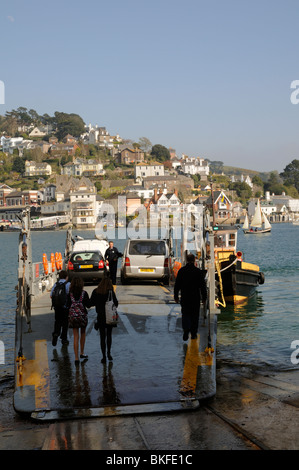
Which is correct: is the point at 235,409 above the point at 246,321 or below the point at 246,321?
above

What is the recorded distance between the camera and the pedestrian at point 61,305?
41.0ft

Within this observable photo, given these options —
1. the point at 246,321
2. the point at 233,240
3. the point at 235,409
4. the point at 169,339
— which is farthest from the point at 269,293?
the point at 235,409

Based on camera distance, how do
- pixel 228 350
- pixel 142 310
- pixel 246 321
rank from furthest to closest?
pixel 246 321 < pixel 228 350 < pixel 142 310

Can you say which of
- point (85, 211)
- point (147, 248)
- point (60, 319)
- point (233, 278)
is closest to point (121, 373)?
point (60, 319)

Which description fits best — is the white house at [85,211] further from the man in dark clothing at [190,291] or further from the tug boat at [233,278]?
the man in dark clothing at [190,291]

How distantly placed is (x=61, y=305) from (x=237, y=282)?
18.5 metres

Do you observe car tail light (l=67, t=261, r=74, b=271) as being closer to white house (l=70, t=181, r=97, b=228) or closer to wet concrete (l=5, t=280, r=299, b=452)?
wet concrete (l=5, t=280, r=299, b=452)

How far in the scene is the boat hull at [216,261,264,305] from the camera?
29.4 metres

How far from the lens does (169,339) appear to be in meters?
13.4

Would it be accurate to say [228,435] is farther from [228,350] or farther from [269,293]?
[269,293]

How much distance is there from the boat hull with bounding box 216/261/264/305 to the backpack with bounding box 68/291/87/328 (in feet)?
61.5

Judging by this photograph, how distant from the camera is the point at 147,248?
76.4 ft

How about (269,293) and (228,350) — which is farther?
(269,293)
